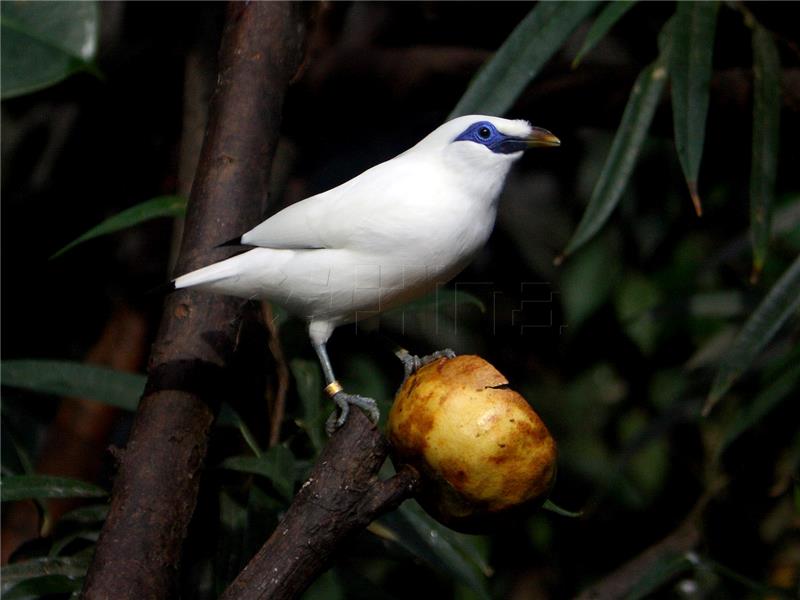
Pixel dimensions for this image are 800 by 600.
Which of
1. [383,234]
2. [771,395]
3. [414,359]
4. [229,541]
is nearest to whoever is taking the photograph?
[383,234]

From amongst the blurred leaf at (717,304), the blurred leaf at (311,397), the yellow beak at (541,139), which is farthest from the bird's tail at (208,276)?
the blurred leaf at (717,304)

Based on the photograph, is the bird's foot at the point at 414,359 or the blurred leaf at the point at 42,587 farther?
the blurred leaf at the point at 42,587

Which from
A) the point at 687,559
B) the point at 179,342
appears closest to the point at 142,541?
the point at 179,342

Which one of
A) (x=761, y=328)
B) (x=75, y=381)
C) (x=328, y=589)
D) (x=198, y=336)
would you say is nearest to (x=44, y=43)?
(x=75, y=381)

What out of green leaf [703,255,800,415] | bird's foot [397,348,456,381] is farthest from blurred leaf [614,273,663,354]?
bird's foot [397,348,456,381]

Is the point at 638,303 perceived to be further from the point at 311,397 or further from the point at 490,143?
the point at 490,143

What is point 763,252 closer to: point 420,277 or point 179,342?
point 420,277

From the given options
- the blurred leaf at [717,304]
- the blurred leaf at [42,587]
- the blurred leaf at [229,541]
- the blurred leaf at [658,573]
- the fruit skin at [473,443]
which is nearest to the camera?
the fruit skin at [473,443]

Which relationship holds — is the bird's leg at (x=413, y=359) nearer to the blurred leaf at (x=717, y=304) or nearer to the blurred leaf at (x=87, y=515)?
the blurred leaf at (x=87, y=515)
